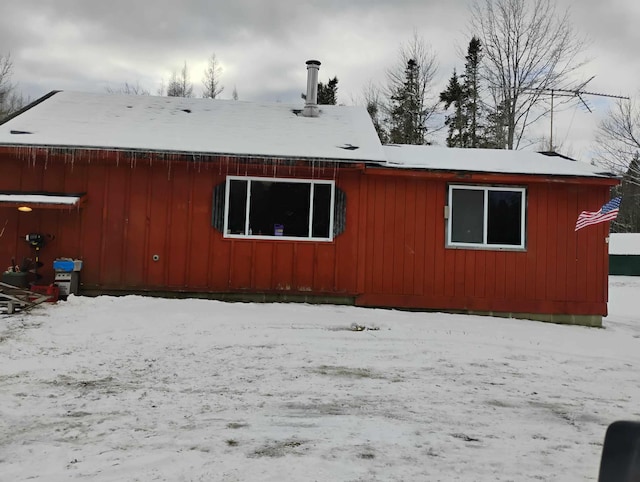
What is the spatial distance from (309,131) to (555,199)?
173 inches

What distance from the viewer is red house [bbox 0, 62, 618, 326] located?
7777 mm

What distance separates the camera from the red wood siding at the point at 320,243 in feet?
25.5

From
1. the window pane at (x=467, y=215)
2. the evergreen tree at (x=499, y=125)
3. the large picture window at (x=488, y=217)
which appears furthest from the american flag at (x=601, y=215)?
the evergreen tree at (x=499, y=125)

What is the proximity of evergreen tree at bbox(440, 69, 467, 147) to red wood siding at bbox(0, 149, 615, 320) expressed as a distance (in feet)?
61.4

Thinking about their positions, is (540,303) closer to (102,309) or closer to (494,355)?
(494,355)

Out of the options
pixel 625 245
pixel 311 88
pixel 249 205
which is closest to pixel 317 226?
pixel 249 205

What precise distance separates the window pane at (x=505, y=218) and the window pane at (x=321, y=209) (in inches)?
105

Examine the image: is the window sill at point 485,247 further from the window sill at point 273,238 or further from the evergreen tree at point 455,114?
the evergreen tree at point 455,114

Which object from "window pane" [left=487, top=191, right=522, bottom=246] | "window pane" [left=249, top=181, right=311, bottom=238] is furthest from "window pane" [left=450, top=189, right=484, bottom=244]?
"window pane" [left=249, top=181, right=311, bottom=238]

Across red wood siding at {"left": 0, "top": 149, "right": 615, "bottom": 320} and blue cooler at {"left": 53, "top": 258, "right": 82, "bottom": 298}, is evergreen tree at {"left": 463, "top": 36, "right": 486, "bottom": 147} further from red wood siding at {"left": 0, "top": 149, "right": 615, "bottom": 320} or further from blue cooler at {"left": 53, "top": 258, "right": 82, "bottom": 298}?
blue cooler at {"left": 53, "top": 258, "right": 82, "bottom": 298}

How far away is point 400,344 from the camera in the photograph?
572 centimetres

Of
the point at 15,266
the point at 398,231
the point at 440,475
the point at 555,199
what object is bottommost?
the point at 440,475

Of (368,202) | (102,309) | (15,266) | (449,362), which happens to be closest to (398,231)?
(368,202)

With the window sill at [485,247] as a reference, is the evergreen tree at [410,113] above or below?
above
